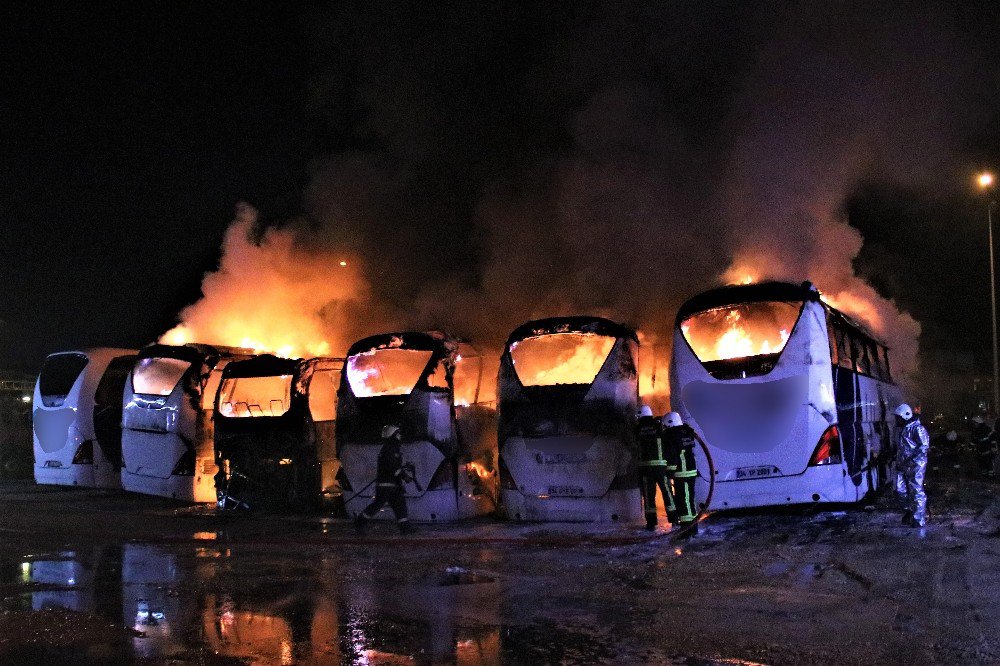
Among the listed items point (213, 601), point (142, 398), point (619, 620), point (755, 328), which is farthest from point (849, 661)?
point (142, 398)

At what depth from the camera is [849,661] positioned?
17.1 feet

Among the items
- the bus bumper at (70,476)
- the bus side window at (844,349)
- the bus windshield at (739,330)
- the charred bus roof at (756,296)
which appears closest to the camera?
the charred bus roof at (756,296)

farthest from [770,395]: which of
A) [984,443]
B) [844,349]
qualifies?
[984,443]

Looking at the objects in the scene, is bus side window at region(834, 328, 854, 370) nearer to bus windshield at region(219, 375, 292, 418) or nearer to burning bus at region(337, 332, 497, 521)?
burning bus at region(337, 332, 497, 521)

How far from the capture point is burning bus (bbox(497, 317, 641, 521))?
1069 centimetres

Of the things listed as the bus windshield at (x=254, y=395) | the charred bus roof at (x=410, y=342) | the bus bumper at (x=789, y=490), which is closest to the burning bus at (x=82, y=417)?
the bus windshield at (x=254, y=395)

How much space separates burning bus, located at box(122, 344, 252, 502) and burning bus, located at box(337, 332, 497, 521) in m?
3.61

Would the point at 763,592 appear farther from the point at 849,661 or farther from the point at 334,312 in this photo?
the point at 334,312

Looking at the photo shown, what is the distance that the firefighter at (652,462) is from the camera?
33.5ft

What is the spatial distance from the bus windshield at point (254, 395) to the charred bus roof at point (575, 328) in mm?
4027

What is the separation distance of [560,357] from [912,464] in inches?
175

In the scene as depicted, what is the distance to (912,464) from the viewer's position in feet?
32.2

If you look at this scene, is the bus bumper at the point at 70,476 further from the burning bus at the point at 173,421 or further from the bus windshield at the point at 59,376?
the burning bus at the point at 173,421

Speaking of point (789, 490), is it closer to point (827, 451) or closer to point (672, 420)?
point (827, 451)
